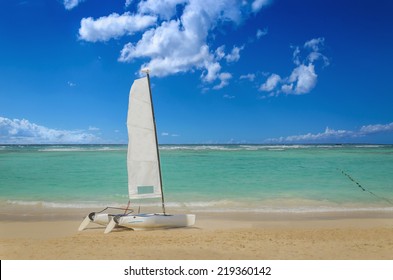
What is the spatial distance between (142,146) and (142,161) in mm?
320

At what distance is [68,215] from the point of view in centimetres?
1084

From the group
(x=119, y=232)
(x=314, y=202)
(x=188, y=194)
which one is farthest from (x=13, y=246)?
(x=314, y=202)

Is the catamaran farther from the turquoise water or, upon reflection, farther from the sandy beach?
the turquoise water

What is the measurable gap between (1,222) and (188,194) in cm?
641

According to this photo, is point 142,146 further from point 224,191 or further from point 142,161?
point 224,191

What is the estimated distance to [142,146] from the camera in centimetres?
855

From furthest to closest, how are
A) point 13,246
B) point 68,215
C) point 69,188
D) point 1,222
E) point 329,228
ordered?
point 69,188 < point 68,215 < point 1,222 < point 329,228 < point 13,246

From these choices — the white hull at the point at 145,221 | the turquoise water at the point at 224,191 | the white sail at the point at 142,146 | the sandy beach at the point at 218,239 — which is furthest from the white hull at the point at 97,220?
the turquoise water at the point at 224,191

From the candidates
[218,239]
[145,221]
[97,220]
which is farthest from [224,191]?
[218,239]

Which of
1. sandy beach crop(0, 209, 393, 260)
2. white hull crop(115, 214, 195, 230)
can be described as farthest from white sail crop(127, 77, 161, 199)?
sandy beach crop(0, 209, 393, 260)

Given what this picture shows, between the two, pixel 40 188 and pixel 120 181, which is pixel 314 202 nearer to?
pixel 120 181

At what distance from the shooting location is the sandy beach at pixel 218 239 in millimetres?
6352

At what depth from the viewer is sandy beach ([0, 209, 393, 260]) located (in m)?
6.35

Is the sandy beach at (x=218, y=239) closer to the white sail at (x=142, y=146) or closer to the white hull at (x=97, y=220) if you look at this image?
the white hull at (x=97, y=220)
